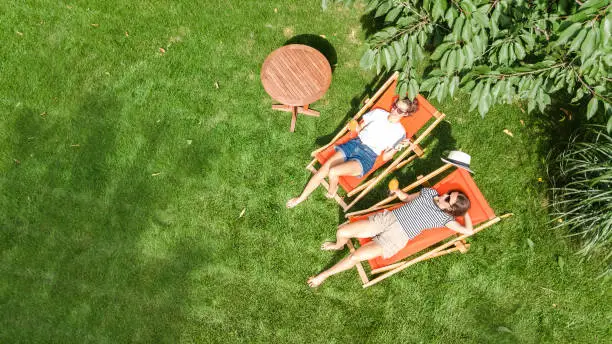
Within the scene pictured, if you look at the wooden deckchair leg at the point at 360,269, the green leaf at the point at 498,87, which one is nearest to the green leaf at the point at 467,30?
the green leaf at the point at 498,87

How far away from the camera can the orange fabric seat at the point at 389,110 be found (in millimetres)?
5062

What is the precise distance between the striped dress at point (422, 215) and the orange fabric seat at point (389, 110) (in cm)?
65

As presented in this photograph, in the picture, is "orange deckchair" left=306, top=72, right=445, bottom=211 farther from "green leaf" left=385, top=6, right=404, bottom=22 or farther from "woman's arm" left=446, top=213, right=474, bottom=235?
"green leaf" left=385, top=6, right=404, bottom=22

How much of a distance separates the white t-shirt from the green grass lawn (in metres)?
0.72

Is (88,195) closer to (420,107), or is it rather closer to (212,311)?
(212,311)

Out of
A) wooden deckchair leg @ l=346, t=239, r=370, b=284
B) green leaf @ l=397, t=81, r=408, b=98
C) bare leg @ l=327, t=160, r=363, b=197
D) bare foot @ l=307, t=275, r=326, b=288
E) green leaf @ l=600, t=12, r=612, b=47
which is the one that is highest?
green leaf @ l=600, t=12, r=612, b=47

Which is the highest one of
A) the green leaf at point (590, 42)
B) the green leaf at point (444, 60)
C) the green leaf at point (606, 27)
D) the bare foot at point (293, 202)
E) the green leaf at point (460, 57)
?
the green leaf at point (606, 27)

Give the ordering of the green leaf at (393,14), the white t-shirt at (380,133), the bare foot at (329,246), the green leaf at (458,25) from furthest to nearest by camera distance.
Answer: the bare foot at (329,246)
the white t-shirt at (380,133)
the green leaf at (393,14)
the green leaf at (458,25)

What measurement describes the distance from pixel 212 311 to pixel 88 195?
83.3 inches

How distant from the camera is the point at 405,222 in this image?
4863mm

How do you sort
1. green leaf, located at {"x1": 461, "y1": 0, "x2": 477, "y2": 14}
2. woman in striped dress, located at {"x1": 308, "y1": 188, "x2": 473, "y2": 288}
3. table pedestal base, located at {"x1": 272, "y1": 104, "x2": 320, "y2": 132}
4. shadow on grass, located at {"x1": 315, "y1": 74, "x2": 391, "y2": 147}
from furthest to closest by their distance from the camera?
shadow on grass, located at {"x1": 315, "y1": 74, "x2": 391, "y2": 147} < table pedestal base, located at {"x1": 272, "y1": 104, "x2": 320, "y2": 132} < woman in striped dress, located at {"x1": 308, "y1": 188, "x2": 473, "y2": 288} < green leaf, located at {"x1": 461, "y1": 0, "x2": 477, "y2": 14}

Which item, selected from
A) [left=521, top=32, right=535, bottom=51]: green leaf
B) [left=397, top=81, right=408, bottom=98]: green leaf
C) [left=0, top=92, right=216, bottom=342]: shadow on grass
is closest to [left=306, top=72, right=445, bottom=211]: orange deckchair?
[left=397, top=81, right=408, bottom=98]: green leaf

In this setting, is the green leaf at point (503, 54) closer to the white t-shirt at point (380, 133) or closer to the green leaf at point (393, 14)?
the green leaf at point (393, 14)

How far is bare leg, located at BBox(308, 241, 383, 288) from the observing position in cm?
493
